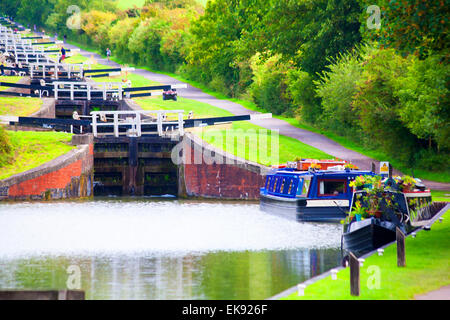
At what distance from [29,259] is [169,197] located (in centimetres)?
2345

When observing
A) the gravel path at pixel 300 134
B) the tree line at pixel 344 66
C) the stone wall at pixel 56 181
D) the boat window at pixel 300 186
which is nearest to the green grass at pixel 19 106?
the stone wall at pixel 56 181

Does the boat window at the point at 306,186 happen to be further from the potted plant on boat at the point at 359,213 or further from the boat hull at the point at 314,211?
the potted plant on boat at the point at 359,213

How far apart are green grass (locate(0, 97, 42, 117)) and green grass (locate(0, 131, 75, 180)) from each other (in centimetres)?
695

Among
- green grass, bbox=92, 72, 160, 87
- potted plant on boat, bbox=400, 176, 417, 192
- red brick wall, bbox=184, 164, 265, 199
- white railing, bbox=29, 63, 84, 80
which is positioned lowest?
red brick wall, bbox=184, 164, 265, 199

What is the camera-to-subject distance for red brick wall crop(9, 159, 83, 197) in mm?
41781

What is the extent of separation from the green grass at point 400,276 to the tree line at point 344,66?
21.3 ft

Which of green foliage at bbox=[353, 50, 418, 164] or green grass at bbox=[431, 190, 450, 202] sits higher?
green foliage at bbox=[353, 50, 418, 164]

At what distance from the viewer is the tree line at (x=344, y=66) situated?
2735 centimetres

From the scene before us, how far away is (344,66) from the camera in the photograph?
172 feet

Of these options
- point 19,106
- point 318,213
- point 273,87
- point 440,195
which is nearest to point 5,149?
point 19,106

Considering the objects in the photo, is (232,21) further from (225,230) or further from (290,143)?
(225,230)

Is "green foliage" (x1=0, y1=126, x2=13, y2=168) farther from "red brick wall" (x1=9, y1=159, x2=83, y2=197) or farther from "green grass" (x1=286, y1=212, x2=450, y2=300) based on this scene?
"green grass" (x1=286, y1=212, x2=450, y2=300)

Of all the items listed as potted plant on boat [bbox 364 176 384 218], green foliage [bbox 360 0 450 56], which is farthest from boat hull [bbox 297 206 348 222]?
green foliage [bbox 360 0 450 56]

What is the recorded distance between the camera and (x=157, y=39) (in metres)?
99.1
